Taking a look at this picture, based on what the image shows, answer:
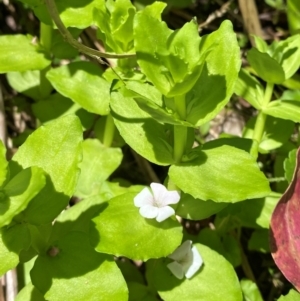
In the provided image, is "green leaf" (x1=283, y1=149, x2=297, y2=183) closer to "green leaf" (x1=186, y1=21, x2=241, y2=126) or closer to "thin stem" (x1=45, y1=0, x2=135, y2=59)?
"green leaf" (x1=186, y1=21, x2=241, y2=126)

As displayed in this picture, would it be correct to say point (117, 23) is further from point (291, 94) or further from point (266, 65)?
point (291, 94)

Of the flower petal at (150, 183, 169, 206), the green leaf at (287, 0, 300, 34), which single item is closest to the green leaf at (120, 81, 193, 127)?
the flower petal at (150, 183, 169, 206)

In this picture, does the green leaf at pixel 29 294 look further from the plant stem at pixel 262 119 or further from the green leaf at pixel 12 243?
the plant stem at pixel 262 119

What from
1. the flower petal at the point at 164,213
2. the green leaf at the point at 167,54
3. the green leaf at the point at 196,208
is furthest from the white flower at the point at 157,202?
the green leaf at the point at 167,54

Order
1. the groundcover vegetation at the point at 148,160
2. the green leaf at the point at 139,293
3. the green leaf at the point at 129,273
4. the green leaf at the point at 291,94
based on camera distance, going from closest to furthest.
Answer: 1. the groundcover vegetation at the point at 148,160
2. the green leaf at the point at 139,293
3. the green leaf at the point at 129,273
4. the green leaf at the point at 291,94

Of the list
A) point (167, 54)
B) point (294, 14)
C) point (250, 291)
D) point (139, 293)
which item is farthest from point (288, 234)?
point (294, 14)
